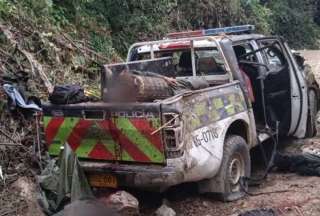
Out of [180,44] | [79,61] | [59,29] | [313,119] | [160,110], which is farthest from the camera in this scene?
[59,29]

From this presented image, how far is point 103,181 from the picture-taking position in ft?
18.0

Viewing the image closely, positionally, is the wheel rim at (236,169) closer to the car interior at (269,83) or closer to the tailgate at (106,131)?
the car interior at (269,83)

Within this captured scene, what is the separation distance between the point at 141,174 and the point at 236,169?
4.63 ft

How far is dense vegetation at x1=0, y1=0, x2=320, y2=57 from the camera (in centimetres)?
992

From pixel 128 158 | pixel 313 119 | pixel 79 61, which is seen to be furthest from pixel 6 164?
pixel 313 119

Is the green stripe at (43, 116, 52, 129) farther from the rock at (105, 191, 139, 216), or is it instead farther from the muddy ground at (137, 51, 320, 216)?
the muddy ground at (137, 51, 320, 216)

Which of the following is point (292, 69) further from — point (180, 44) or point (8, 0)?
point (8, 0)

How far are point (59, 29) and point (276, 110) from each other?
14.4 ft

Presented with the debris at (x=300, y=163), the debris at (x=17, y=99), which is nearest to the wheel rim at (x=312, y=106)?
the debris at (x=300, y=163)

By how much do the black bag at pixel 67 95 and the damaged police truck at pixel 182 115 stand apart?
2.7 inches

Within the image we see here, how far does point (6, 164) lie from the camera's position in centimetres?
638

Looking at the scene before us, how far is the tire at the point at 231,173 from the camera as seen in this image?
574 centimetres

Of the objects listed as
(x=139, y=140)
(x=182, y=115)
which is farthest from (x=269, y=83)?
(x=139, y=140)

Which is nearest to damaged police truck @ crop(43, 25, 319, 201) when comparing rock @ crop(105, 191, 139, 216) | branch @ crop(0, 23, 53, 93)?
rock @ crop(105, 191, 139, 216)
